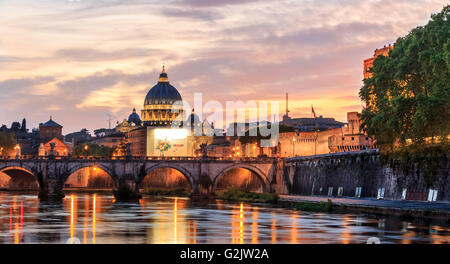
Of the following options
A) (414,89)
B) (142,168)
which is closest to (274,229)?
(414,89)

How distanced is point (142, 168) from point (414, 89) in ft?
190

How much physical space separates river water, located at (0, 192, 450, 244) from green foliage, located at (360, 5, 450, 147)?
23.5ft

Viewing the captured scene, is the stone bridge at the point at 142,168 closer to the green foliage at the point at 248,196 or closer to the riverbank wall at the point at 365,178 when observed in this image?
the green foliage at the point at 248,196

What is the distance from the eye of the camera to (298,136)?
5630 inches

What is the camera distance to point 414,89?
66.0 m

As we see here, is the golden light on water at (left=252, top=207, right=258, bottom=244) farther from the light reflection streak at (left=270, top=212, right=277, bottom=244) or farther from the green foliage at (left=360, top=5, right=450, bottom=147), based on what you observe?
the green foliage at (left=360, top=5, right=450, bottom=147)

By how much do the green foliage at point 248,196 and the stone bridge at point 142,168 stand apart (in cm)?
624

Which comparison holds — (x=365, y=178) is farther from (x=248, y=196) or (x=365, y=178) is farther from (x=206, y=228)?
(x=206, y=228)

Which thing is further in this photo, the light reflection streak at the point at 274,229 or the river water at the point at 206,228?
the light reflection streak at the point at 274,229

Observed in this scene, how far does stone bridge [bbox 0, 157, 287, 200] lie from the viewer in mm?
114562

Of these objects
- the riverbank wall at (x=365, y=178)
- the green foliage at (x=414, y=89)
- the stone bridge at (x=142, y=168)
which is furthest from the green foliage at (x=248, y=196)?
the green foliage at (x=414, y=89)

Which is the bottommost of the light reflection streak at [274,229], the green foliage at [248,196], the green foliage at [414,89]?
the light reflection streak at [274,229]

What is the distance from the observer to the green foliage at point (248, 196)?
90062 millimetres
